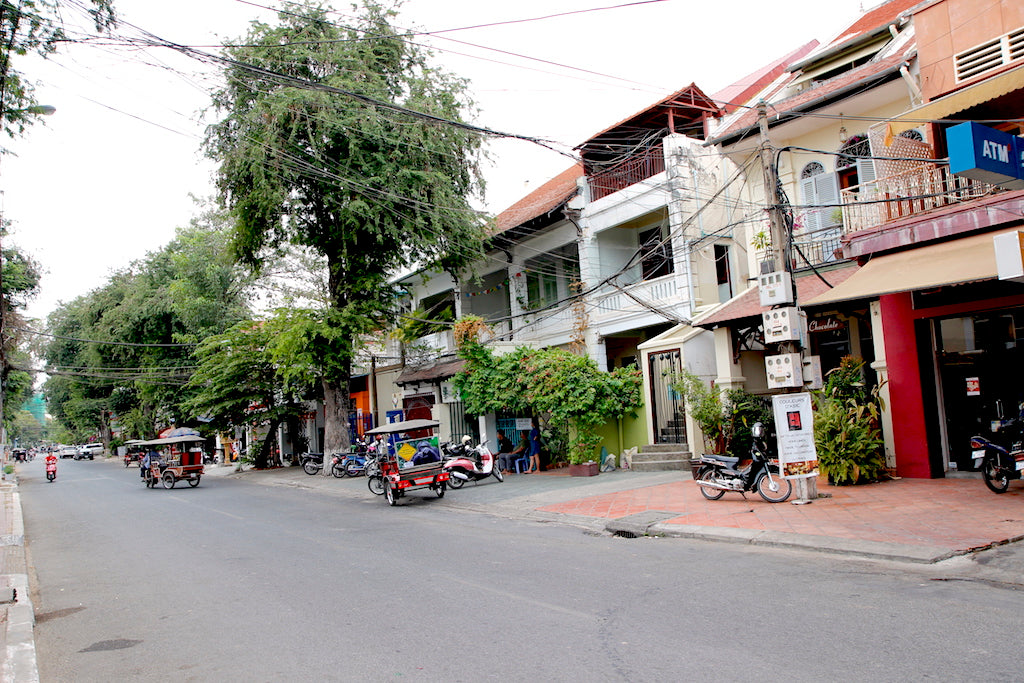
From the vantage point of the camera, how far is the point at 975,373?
40.7ft

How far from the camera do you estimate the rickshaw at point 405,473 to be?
50.8 feet

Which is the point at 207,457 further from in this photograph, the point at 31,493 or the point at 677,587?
the point at 677,587

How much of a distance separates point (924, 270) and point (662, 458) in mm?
8249

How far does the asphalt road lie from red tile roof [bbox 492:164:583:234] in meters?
13.5

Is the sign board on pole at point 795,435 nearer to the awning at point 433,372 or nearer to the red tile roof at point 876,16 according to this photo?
the red tile roof at point 876,16

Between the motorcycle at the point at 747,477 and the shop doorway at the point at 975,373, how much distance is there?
129 inches

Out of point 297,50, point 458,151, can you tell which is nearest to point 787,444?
point 458,151

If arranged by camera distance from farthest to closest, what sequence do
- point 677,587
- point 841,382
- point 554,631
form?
point 841,382, point 677,587, point 554,631

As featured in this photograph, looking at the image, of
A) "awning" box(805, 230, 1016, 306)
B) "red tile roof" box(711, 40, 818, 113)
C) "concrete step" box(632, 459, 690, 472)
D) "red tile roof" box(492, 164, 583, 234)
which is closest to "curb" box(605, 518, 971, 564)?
"awning" box(805, 230, 1016, 306)

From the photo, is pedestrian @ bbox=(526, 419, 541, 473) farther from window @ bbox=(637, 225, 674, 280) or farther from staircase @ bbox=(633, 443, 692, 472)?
window @ bbox=(637, 225, 674, 280)

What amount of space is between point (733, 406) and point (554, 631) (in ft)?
36.8

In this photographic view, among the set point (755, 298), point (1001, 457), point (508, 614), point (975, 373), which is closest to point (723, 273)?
point (755, 298)

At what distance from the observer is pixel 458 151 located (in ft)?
77.4

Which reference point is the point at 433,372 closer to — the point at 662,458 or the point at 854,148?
the point at 662,458
